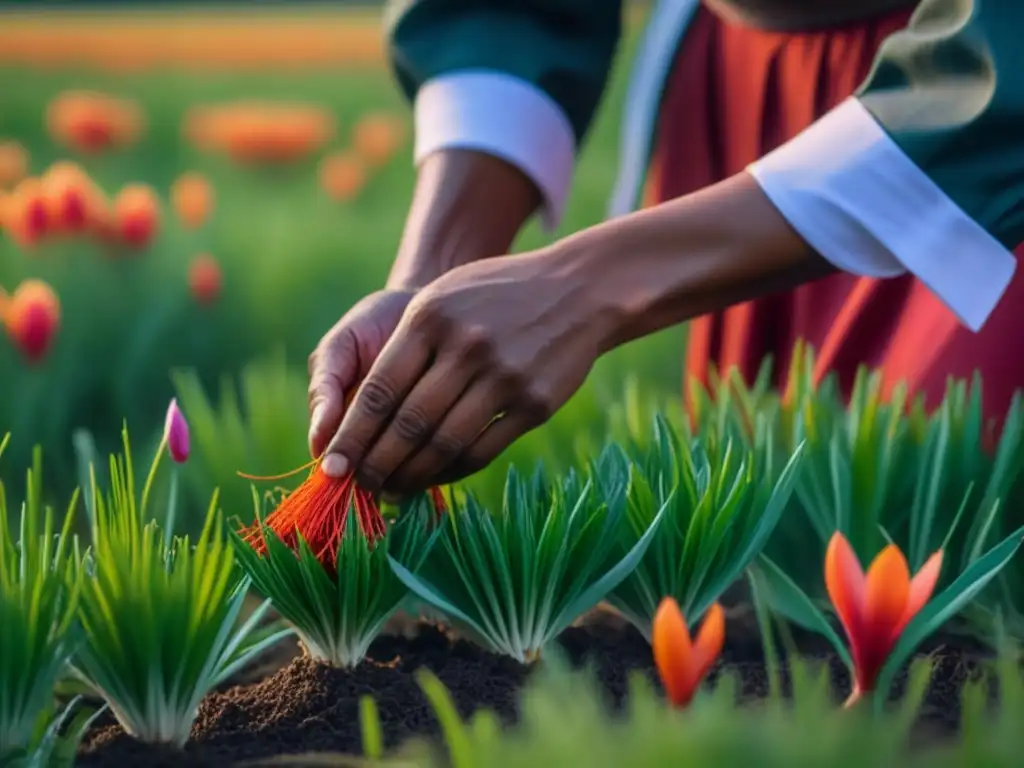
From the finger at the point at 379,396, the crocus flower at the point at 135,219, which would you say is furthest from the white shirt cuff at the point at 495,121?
the crocus flower at the point at 135,219

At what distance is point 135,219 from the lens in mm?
2154

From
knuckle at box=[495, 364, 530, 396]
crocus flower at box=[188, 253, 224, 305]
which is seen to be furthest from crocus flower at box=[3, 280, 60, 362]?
knuckle at box=[495, 364, 530, 396]

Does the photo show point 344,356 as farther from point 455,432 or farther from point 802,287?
point 802,287

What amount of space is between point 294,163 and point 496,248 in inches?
92.3

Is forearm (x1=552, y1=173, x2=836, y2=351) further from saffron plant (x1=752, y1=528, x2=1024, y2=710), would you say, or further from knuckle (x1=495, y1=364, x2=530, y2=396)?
saffron plant (x1=752, y1=528, x2=1024, y2=710)

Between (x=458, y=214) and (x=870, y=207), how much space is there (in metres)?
0.49

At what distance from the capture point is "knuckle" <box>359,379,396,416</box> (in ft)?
3.23

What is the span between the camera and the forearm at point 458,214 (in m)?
1.38

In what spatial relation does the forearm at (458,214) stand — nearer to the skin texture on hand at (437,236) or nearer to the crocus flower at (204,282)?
the skin texture on hand at (437,236)

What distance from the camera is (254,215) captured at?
310cm

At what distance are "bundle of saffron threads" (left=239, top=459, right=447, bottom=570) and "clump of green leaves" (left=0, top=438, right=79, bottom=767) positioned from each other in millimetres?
170

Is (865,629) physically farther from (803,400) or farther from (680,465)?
(803,400)

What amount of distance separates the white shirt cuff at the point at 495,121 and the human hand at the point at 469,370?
1.52 feet

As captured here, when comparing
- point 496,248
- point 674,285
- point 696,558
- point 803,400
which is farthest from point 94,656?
point 496,248
